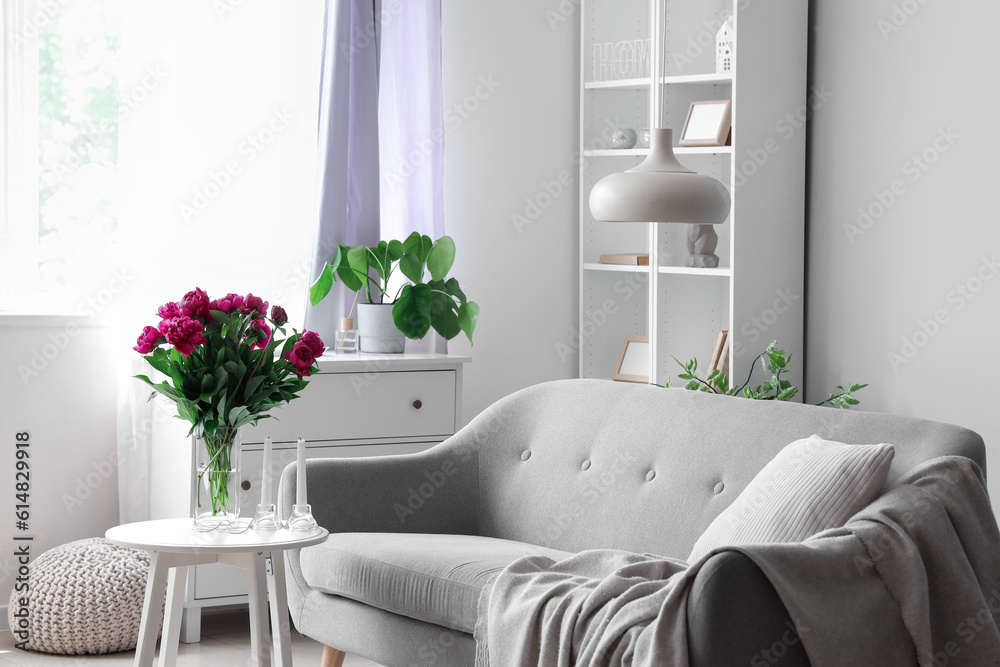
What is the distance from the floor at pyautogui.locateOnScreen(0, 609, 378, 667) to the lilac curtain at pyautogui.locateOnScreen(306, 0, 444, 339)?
1025 mm

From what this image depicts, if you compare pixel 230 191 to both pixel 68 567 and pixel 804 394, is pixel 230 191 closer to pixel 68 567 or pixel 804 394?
pixel 68 567

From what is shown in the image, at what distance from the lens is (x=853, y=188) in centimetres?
411

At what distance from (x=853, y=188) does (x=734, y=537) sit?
2014mm

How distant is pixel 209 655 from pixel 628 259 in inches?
78.0

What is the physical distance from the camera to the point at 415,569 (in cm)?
277

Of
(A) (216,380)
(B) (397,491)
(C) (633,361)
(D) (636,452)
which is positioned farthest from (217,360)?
(C) (633,361)

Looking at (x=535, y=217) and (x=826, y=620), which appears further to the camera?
(x=535, y=217)

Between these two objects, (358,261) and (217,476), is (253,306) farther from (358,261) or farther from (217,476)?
(358,261)

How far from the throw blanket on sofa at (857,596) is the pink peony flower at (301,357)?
695mm

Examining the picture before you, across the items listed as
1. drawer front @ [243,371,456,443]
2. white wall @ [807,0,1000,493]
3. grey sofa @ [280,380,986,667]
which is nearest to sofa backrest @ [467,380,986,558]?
grey sofa @ [280,380,986,667]

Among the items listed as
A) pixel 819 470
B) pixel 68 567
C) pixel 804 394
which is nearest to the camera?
pixel 819 470

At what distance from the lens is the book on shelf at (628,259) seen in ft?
14.3

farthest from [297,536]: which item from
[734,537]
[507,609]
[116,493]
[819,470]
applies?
[116,493]

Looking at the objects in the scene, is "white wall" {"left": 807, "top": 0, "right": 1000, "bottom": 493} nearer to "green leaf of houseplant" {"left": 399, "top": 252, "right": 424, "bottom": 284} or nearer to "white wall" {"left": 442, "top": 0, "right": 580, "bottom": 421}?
"white wall" {"left": 442, "top": 0, "right": 580, "bottom": 421}
